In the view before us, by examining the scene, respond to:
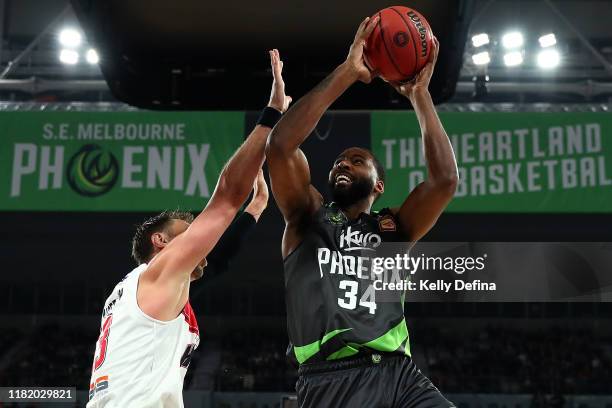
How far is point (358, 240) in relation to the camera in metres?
3.55

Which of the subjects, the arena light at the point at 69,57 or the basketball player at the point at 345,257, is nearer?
the basketball player at the point at 345,257

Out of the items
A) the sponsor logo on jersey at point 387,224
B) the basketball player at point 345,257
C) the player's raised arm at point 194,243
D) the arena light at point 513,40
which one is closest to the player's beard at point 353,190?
the basketball player at point 345,257

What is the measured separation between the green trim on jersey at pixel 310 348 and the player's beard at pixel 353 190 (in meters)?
0.69

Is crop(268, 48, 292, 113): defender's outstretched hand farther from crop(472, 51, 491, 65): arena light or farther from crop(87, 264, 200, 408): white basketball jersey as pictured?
crop(472, 51, 491, 65): arena light

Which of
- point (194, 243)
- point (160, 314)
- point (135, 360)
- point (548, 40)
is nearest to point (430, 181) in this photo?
point (194, 243)

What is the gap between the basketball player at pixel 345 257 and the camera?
3.29 m

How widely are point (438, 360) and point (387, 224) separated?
511 inches

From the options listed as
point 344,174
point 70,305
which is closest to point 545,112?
point 344,174

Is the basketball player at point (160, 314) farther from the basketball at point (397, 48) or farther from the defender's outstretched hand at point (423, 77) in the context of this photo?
the defender's outstretched hand at point (423, 77)

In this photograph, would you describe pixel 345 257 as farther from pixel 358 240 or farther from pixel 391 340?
pixel 391 340

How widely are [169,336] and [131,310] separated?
21 centimetres

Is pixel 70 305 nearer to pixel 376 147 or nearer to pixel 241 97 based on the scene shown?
pixel 376 147

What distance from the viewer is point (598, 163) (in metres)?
10.5

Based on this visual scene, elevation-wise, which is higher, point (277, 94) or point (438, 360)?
point (277, 94)
